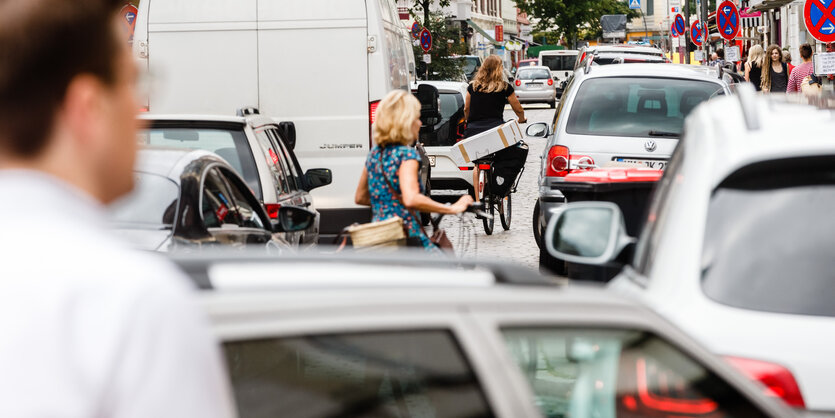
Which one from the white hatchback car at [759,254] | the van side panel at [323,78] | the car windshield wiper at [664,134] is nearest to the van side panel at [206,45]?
the van side panel at [323,78]

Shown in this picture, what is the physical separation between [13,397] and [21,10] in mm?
348

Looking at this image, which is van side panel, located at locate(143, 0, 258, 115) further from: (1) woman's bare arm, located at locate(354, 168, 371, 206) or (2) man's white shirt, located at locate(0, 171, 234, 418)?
(2) man's white shirt, located at locate(0, 171, 234, 418)

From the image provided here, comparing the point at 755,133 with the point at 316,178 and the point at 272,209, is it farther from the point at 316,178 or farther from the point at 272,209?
the point at 316,178

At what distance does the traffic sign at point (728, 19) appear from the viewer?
32844 millimetres

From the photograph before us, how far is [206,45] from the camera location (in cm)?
1199

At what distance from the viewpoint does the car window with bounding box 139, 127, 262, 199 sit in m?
8.02

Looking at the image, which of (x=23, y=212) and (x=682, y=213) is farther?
(x=682, y=213)

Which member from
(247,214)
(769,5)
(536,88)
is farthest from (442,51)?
(247,214)

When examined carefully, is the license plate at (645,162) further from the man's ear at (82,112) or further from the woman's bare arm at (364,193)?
the man's ear at (82,112)

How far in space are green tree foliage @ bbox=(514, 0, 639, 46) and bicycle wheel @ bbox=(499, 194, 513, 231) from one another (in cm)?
7675

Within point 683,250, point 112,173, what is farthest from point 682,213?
point 112,173

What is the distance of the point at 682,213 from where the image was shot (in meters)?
3.26

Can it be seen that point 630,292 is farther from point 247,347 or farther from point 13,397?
point 13,397

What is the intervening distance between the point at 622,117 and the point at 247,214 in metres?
4.31
